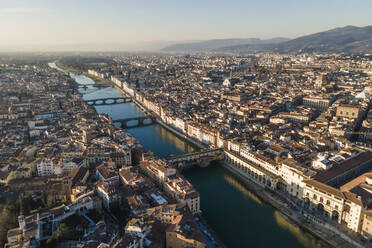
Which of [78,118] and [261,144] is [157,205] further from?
[78,118]

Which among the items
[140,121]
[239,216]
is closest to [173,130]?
[140,121]

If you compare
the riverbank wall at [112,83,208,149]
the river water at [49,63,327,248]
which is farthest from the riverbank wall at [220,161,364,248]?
the riverbank wall at [112,83,208,149]

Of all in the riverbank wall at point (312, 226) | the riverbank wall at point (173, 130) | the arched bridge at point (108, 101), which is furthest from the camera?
the arched bridge at point (108, 101)

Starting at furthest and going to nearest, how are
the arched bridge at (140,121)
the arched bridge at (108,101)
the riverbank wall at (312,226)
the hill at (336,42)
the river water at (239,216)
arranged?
1. the hill at (336,42)
2. the arched bridge at (108,101)
3. the arched bridge at (140,121)
4. the river water at (239,216)
5. the riverbank wall at (312,226)

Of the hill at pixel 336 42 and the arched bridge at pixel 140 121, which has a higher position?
the hill at pixel 336 42

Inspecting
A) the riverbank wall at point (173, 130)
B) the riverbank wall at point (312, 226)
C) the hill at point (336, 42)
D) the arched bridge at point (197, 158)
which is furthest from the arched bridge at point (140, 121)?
the hill at point (336, 42)

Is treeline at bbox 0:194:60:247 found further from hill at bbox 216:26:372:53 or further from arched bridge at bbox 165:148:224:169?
hill at bbox 216:26:372:53

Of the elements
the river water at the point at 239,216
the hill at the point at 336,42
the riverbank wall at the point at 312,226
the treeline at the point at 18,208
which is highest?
the hill at the point at 336,42

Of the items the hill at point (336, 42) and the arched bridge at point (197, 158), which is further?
the hill at point (336, 42)

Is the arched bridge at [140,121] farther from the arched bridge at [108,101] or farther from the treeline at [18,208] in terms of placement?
the treeline at [18,208]

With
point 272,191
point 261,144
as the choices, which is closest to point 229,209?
point 272,191
